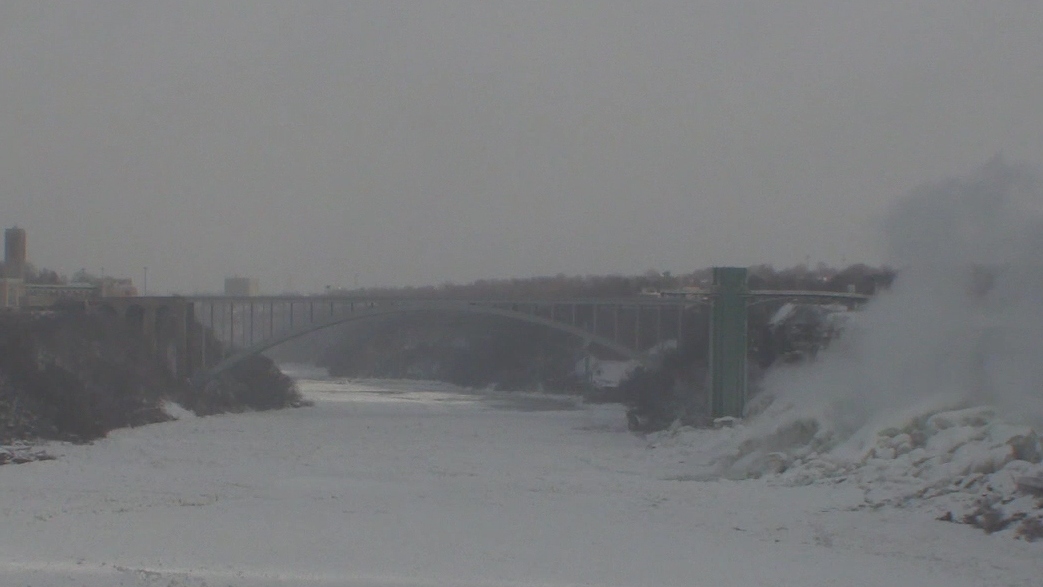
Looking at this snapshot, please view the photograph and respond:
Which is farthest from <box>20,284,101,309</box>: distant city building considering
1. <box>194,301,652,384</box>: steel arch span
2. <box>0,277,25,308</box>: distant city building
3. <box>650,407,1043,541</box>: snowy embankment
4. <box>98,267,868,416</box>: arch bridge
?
<box>650,407,1043,541</box>: snowy embankment

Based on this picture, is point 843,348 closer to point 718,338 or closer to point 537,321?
point 718,338

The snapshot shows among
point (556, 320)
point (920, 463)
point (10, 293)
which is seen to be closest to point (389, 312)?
point (556, 320)

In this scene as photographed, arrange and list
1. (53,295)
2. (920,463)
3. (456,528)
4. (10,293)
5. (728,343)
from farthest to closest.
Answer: (53,295)
(10,293)
(728,343)
(920,463)
(456,528)

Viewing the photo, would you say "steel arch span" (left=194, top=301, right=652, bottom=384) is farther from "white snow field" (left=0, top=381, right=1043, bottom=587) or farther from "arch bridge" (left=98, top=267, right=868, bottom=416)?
"white snow field" (left=0, top=381, right=1043, bottom=587)

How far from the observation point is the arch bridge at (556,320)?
137 feet

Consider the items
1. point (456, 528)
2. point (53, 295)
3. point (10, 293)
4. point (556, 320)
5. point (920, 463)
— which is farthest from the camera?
point (53, 295)

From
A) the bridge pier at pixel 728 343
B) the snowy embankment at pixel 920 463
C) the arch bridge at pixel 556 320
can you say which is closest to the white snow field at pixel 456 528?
the snowy embankment at pixel 920 463

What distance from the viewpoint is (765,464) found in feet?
91.9

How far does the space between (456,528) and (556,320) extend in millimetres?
38957

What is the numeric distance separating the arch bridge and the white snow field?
8101 mm

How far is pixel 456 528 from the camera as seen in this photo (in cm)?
1942

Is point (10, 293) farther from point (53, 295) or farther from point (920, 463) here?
point (920, 463)

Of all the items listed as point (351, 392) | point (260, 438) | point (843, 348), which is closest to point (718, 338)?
point (843, 348)

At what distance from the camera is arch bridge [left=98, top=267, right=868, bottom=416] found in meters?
41.9
